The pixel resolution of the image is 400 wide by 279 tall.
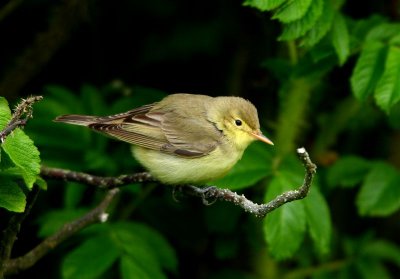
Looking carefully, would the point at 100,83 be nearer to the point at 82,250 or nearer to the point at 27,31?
the point at 27,31

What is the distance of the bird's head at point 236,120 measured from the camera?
426 cm

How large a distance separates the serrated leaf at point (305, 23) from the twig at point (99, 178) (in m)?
1.05

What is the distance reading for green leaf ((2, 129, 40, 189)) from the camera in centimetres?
262

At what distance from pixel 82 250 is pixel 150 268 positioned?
1.36ft

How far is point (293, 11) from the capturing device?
3555 millimetres

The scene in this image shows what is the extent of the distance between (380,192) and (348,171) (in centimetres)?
35

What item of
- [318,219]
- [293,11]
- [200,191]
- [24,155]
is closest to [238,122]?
[200,191]

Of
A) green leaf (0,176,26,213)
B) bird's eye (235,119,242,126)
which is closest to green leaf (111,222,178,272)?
bird's eye (235,119,242,126)

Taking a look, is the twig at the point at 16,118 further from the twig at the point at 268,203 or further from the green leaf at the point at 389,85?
the green leaf at the point at 389,85

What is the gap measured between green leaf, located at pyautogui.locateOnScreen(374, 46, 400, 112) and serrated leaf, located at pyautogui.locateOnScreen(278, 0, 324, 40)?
490 mm

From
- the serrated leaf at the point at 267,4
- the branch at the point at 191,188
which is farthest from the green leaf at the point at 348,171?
the serrated leaf at the point at 267,4

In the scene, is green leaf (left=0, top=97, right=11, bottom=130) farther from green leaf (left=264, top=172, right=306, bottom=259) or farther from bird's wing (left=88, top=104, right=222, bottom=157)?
green leaf (left=264, top=172, right=306, bottom=259)

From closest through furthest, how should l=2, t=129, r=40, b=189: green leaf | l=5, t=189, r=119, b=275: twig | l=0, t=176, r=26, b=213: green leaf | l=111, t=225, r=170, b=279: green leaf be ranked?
1. l=2, t=129, r=40, b=189: green leaf
2. l=0, t=176, r=26, b=213: green leaf
3. l=5, t=189, r=119, b=275: twig
4. l=111, t=225, r=170, b=279: green leaf

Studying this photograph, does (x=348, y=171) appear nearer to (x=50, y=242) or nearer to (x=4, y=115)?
(x=50, y=242)
